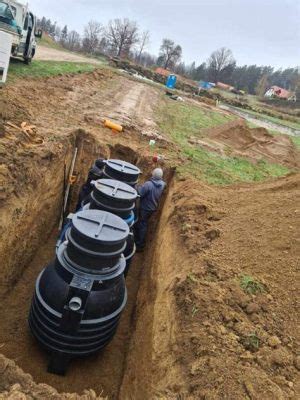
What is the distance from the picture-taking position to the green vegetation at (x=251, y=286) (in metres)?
4.31

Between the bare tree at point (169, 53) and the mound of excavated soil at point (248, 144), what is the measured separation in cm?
6026

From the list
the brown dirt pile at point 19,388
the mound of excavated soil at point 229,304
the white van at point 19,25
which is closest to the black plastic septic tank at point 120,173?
the mound of excavated soil at point 229,304

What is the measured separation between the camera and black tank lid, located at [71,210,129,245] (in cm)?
435

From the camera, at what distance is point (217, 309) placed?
4.07m

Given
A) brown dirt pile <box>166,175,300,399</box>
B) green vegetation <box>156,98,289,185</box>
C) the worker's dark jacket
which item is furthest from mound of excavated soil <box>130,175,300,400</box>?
green vegetation <box>156,98,289,185</box>

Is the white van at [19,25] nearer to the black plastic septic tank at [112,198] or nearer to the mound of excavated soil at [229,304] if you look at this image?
the black plastic septic tank at [112,198]

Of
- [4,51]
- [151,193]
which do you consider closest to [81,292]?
[151,193]

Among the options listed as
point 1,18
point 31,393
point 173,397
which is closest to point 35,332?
point 31,393

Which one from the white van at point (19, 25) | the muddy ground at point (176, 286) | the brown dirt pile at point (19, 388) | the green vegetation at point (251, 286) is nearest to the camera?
the brown dirt pile at point (19, 388)

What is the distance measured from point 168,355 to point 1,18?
14715 mm

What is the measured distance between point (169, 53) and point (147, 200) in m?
70.9

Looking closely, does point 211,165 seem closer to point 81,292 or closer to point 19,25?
point 81,292

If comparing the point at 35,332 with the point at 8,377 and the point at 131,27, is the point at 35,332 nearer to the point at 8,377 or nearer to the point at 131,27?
the point at 8,377

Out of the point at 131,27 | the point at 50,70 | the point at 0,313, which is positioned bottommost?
the point at 0,313
